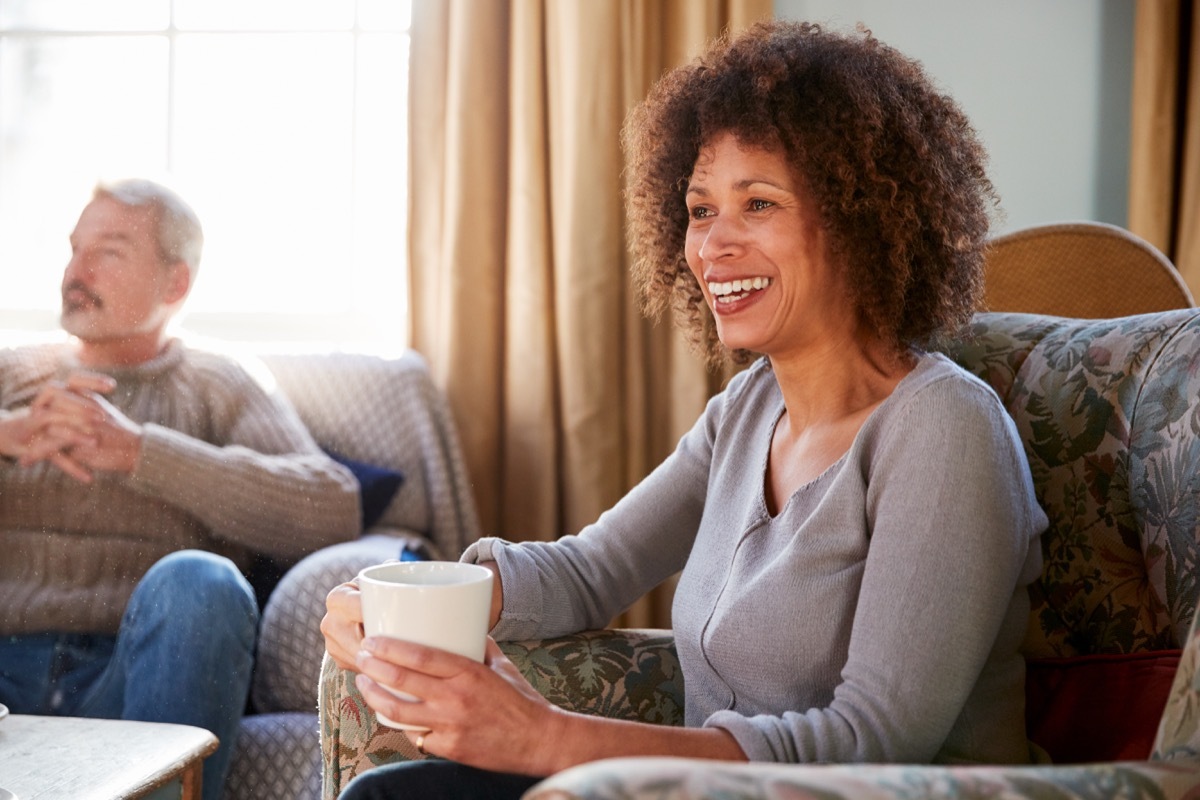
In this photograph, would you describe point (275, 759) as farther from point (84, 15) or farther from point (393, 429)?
point (84, 15)

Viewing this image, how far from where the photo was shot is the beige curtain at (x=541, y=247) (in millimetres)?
2281

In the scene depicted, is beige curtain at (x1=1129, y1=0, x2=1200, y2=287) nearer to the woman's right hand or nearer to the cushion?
the cushion

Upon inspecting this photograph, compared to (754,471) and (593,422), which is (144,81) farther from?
(754,471)

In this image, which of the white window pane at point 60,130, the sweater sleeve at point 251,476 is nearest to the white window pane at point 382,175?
the white window pane at point 60,130

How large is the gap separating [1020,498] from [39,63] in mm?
2143

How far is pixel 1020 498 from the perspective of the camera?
97cm

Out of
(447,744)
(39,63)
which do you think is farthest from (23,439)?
(447,744)

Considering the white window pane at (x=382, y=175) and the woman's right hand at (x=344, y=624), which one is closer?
the woman's right hand at (x=344, y=624)

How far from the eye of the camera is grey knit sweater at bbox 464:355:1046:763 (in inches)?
35.2

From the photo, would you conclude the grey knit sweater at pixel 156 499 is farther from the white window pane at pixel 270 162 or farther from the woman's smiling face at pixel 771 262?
the woman's smiling face at pixel 771 262

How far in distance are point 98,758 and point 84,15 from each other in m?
1.81

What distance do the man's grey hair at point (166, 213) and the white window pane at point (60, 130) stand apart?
0.34 feet

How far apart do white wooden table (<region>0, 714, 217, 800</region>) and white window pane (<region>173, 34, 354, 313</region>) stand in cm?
140

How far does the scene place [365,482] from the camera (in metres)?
2.06
